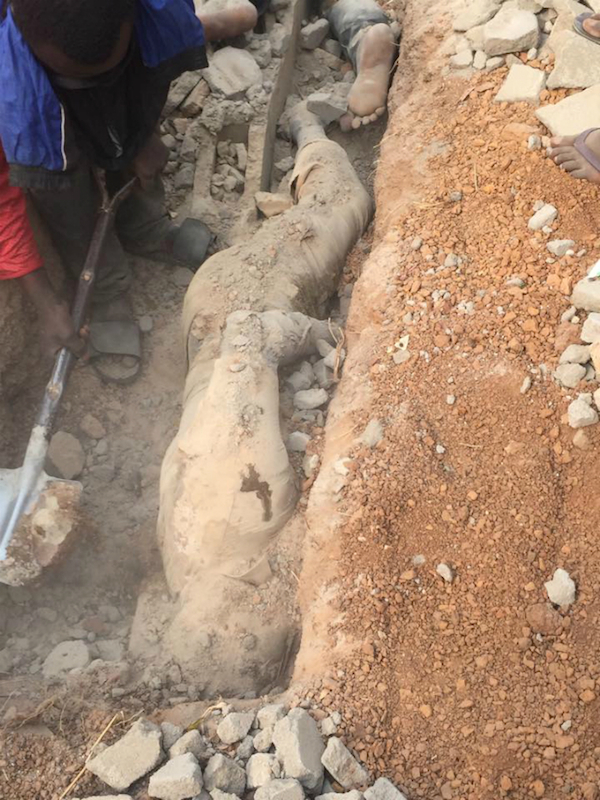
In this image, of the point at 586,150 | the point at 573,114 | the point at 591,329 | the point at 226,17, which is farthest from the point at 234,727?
the point at 226,17

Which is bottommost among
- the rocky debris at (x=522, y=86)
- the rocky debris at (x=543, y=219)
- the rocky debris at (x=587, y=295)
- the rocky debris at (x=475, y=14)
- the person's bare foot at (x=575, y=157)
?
the rocky debris at (x=587, y=295)

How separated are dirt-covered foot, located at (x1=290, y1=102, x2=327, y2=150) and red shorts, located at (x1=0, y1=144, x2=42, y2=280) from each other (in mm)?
1559

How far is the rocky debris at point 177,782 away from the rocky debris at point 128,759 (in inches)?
2.8

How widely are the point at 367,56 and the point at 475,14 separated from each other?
25.2 inches

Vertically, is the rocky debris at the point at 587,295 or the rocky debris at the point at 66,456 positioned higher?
the rocky debris at the point at 587,295

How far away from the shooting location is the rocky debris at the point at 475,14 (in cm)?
339

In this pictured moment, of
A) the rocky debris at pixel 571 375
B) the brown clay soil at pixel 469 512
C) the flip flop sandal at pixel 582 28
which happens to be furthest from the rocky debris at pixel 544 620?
the flip flop sandal at pixel 582 28

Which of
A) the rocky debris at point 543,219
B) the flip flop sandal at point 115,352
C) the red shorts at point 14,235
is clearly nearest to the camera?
the red shorts at point 14,235

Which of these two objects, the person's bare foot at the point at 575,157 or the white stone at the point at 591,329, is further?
the person's bare foot at the point at 575,157

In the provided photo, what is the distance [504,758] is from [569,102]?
2.39 metres

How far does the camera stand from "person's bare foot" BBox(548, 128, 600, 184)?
9.21 ft

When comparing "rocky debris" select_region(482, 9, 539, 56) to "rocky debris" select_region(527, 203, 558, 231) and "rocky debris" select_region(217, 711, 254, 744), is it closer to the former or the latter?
"rocky debris" select_region(527, 203, 558, 231)

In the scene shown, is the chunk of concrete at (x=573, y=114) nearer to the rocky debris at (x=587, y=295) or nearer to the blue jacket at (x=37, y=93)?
the rocky debris at (x=587, y=295)

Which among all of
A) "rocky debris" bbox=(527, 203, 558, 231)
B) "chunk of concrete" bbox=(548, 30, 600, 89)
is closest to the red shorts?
"rocky debris" bbox=(527, 203, 558, 231)
